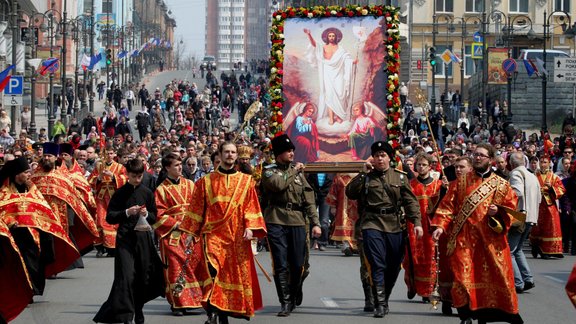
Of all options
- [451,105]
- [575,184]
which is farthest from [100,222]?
[451,105]

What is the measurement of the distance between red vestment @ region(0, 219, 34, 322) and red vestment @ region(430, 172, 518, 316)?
12.5ft

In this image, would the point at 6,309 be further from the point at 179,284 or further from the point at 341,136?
the point at 341,136

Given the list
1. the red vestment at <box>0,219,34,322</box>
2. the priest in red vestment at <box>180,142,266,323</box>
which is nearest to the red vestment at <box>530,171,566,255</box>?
the priest in red vestment at <box>180,142,266,323</box>

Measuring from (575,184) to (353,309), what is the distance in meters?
9.89

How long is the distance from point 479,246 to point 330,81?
6801 millimetres

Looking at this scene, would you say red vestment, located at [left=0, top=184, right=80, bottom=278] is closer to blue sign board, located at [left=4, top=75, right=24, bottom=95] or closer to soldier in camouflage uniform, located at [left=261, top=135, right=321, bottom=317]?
soldier in camouflage uniform, located at [left=261, top=135, right=321, bottom=317]

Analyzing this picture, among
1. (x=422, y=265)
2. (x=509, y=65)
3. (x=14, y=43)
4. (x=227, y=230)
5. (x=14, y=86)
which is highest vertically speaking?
(x=14, y=43)

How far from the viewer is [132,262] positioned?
13055mm

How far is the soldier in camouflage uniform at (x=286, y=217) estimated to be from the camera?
14430 millimetres

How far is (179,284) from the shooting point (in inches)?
538

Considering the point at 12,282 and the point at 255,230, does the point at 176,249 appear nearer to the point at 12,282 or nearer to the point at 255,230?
the point at 255,230

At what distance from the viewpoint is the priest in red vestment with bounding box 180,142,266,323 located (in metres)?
13.0

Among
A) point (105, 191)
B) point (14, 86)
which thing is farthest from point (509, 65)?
point (105, 191)

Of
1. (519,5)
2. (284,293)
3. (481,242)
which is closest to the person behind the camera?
(481,242)
